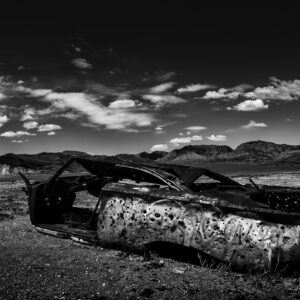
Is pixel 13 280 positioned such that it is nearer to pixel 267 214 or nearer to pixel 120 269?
pixel 120 269

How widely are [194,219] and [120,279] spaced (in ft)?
3.71

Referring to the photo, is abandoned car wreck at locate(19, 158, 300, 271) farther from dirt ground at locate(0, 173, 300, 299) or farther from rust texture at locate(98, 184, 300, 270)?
dirt ground at locate(0, 173, 300, 299)

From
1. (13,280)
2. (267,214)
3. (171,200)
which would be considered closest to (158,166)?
(171,200)

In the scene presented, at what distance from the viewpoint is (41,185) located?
21.3 ft

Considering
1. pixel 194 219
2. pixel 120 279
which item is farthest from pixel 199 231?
pixel 120 279

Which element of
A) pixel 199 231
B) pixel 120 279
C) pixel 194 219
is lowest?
pixel 120 279

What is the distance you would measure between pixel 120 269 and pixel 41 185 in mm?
2696

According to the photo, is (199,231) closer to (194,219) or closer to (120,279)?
(194,219)

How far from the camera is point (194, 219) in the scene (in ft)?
13.7

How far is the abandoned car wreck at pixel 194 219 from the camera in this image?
151 inches

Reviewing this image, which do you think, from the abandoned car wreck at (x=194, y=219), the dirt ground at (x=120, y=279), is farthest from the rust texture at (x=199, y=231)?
the dirt ground at (x=120, y=279)

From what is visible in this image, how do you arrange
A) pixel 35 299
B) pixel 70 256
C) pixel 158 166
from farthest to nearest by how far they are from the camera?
pixel 158 166, pixel 70 256, pixel 35 299

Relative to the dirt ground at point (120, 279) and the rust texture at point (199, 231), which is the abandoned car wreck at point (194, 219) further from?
the dirt ground at point (120, 279)

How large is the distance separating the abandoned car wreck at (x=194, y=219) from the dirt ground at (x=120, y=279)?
246mm
